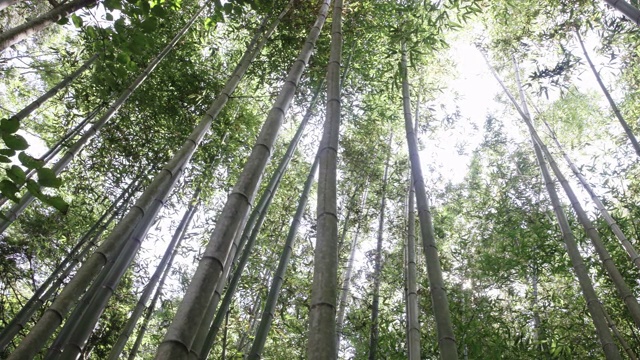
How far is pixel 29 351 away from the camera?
150 centimetres

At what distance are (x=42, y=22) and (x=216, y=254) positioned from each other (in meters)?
1.61

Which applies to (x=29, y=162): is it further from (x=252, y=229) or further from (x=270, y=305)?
(x=252, y=229)

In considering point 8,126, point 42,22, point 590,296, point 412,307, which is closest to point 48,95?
point 42,22

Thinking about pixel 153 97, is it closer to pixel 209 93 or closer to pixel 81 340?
pixel 209 93

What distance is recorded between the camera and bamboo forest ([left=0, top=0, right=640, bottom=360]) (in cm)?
214

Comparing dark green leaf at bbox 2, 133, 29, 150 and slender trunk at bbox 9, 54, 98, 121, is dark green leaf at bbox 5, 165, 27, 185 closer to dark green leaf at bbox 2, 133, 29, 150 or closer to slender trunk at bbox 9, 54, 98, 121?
dark green leaf at bbox 2, 133, 29, 150

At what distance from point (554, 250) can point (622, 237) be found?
0.66 m

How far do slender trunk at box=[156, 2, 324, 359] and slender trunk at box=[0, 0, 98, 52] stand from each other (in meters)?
1.01

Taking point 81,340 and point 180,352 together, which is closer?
point 180,352

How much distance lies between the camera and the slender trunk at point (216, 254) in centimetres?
96

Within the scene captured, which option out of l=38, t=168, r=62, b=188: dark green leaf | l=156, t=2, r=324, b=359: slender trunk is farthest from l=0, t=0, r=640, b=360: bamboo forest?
l=38, t=168, r=62, b=188: dark green leaf

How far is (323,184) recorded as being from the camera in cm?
135

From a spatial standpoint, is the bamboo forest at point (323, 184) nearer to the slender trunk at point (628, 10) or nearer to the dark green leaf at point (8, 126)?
the slender trunk at point (628, 10)

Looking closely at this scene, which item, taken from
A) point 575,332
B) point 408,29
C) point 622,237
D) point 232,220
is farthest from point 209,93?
point 575,332
